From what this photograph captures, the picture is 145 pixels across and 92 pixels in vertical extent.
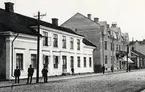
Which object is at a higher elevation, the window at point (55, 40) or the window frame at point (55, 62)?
the window at point (55, 40)

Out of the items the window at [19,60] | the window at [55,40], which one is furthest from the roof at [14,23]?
→ the window at [55,40]

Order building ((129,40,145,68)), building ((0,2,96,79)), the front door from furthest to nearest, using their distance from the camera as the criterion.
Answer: building ((129,40,145,68))
the front door
building ((0,2,96,79))

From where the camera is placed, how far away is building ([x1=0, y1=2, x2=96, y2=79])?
26.2m

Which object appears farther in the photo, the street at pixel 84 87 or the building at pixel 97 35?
the building at pixel 97 35

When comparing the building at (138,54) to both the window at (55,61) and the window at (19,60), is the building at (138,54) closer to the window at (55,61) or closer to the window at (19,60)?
the window at (55,61)

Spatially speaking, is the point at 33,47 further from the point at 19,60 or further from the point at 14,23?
the point at 14,23

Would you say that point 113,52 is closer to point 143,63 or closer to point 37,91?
point 143,63

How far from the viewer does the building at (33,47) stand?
26250 millimetres

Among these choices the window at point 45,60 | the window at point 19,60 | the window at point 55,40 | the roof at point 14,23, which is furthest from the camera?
the window at point 55,40

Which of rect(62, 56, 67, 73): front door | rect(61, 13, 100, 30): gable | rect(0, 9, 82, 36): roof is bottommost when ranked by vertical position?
rect(62, 56, 67, 73): front door

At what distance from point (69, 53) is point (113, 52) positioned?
2436 cm

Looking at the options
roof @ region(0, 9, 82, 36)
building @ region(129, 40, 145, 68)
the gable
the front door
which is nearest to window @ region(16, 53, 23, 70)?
roof @ region(0, 9, 82, 36)

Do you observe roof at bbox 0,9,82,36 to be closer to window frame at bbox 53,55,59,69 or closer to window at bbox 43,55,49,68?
window at bbox 43,55,49,68

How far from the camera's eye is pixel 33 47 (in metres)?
29.9
